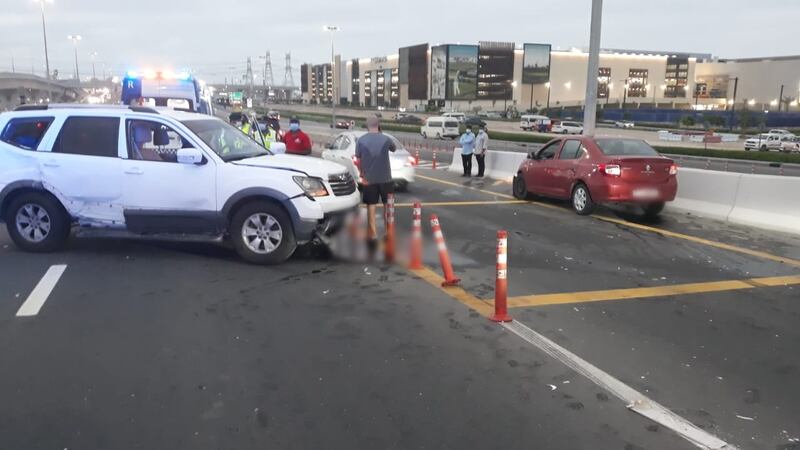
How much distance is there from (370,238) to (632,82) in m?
144

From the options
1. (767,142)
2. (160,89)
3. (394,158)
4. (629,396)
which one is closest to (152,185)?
(629,396)

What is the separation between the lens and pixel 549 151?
13844 mm

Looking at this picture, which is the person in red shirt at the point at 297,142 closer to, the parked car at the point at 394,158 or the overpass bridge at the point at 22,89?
the parked car at the point at 394,158

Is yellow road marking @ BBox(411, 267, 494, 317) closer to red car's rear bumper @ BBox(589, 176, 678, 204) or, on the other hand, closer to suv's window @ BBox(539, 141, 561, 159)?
red car's rear bumper @ BBox(589, 176, 678, 204)

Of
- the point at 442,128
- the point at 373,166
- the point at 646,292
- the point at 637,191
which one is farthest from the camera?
the point at 442,128

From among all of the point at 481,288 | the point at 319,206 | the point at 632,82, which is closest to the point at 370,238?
the point at 319,206

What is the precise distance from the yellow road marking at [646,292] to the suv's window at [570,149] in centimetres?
558

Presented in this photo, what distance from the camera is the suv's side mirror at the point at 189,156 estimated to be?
24.9 feet

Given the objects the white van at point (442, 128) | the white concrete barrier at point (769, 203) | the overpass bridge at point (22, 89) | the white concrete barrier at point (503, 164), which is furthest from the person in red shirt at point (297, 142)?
the overpass bridge at point (22, 89)

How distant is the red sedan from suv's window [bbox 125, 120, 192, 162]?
744cm

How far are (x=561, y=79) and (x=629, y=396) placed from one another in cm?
13529

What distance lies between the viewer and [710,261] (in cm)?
854

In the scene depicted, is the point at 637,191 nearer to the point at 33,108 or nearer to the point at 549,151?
the point at 549,151

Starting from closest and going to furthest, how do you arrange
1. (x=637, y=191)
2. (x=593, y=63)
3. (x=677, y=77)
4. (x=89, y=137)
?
(x=89, y=137), (x=637, y=191), (x=593, y=63), (x=677, y=77)
